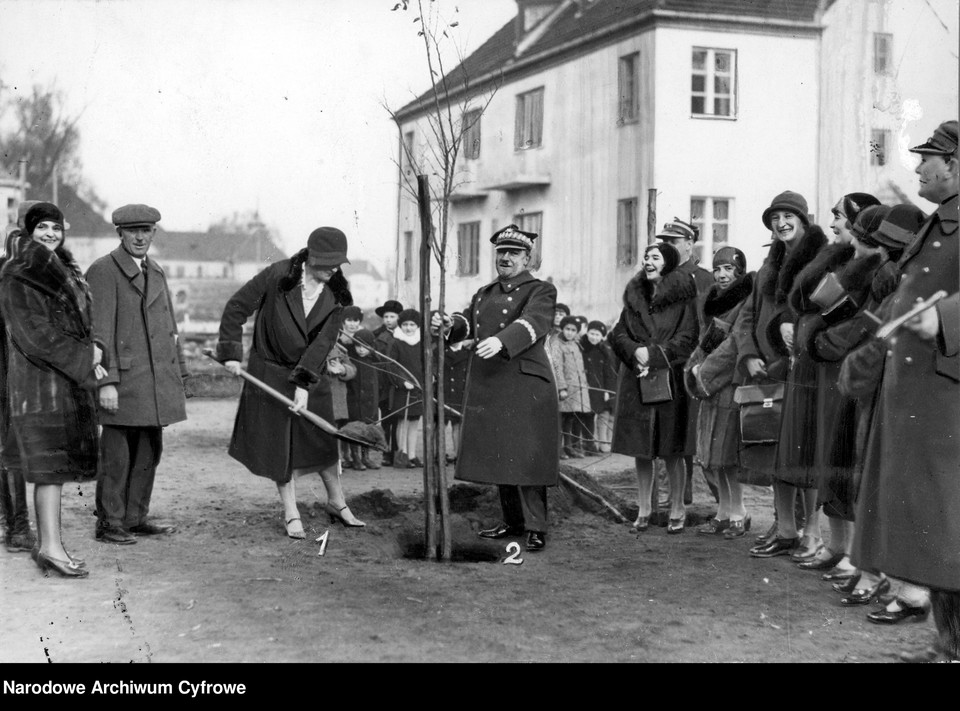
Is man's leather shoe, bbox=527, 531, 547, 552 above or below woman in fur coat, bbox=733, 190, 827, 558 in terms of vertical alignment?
below

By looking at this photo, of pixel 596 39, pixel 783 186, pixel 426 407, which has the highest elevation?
pixel 596 39

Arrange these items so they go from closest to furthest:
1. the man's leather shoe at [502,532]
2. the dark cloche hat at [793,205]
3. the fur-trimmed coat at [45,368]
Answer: the fur-trimmed coat at [45,368]
the dark cloche hat at [793,205]
the man's leather shoe at [502,532]

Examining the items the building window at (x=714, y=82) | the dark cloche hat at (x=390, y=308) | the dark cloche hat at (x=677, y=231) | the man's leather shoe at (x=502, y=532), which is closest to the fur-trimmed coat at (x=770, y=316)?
the dark cloche hat at (x=677, y=231)

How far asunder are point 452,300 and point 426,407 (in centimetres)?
172

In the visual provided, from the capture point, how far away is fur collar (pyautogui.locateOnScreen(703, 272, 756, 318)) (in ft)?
25.1

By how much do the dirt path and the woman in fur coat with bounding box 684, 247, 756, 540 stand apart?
27 cm

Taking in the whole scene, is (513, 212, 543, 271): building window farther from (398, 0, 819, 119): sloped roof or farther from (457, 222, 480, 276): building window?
(398, 0, 819, 119): sloped roof

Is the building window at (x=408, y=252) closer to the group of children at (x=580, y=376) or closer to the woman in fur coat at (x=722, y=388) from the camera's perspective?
the woman in fur coat at (x=722, y=388)

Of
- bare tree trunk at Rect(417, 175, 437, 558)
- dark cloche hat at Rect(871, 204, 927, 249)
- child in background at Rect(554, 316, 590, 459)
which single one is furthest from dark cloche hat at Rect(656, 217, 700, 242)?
child in background at Rect(554, 316, 590, 459)

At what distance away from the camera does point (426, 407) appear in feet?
22.8

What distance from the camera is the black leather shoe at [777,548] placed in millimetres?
7022

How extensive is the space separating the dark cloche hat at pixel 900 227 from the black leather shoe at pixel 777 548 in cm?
231
